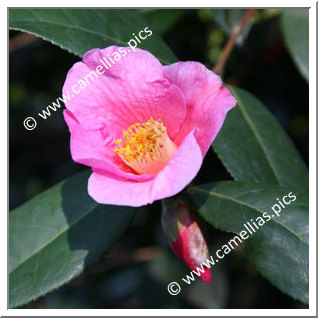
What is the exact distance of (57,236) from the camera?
1379 mm

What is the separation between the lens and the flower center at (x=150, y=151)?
120 cm

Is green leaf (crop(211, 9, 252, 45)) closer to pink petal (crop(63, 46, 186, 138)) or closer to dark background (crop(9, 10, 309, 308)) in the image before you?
dark background (crop(9, 10, 309, 308))

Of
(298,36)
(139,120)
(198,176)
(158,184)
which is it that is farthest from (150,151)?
(298,36)

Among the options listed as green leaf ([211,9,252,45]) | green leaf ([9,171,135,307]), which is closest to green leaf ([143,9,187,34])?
green leaf ([211,9,252,45])

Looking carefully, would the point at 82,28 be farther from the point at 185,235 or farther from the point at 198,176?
the point at 198,176

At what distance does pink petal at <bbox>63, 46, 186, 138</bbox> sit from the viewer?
114cm

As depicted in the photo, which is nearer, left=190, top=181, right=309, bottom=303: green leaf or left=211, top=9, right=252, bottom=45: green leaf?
left=190, top=181, right=309, bottom=303: green leaf

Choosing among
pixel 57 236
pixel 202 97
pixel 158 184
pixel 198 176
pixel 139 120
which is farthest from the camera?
pixel 198 176

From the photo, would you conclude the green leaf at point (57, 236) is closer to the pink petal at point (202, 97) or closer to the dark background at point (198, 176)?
the pink petal at point (202, 97)

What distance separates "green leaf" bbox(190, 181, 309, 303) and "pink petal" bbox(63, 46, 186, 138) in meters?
0.21

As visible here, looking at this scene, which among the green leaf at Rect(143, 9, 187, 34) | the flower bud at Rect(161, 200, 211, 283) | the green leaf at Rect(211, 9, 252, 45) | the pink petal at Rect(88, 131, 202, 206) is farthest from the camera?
the green leaf at Rect(143, 9, 187, 34)

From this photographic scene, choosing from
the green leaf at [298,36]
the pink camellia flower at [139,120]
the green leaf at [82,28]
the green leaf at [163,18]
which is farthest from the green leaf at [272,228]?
the green leaf at [163,18]

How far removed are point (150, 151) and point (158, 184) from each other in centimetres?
21

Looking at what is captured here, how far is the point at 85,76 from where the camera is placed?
1.15 meters
